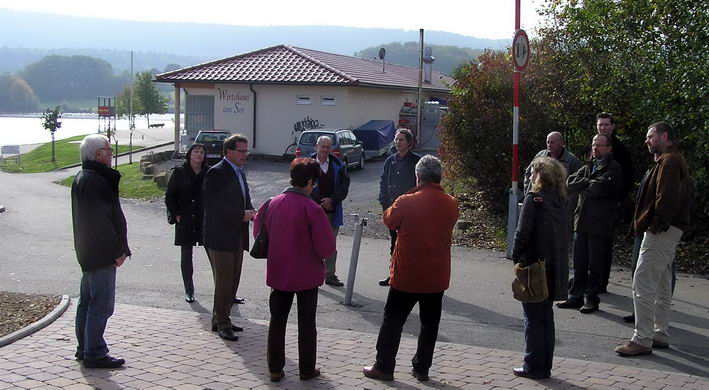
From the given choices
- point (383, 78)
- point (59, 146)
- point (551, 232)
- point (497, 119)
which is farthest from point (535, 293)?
point (59, 146)

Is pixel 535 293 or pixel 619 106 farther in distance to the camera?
pixel 619 106

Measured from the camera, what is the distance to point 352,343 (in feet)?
24.5

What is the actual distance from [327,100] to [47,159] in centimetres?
1892

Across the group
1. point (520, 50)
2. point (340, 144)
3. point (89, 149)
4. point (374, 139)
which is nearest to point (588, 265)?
point (520, 50)

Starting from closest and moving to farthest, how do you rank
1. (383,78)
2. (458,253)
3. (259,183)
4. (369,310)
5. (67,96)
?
(369,310), (458,253), (259,183), (383,78), (67,96)

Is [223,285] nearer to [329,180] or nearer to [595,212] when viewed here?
[329,180]

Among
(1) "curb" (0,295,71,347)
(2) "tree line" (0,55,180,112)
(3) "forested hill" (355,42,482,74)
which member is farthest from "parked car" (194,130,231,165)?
(2) "tree line" (0,55,180,112)

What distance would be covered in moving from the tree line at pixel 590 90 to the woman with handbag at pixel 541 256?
18.5 ft

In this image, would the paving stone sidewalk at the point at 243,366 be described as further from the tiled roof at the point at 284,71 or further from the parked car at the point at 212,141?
the tiled roof at the point at 284,71

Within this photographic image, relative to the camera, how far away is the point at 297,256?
6125mm

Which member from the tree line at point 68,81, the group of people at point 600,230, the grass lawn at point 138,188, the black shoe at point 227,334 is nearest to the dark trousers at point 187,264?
the black shoe at point 227,334

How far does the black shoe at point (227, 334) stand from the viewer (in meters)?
7.44

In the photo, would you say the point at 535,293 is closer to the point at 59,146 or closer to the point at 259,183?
the point at 259,183

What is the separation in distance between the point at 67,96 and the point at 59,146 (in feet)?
228
